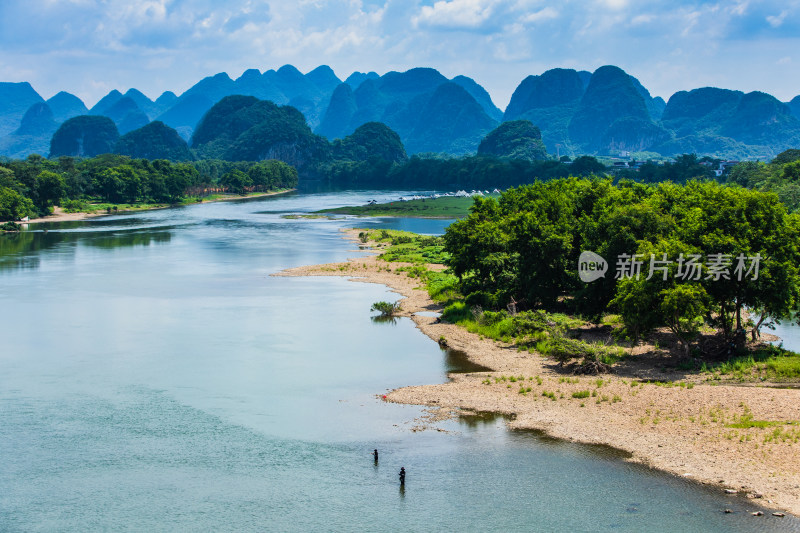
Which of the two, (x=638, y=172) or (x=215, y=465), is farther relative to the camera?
(x=638, y=172)

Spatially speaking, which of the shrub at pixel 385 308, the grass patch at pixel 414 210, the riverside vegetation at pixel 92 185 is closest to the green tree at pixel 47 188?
the riverside vegetation at pixel 92 185

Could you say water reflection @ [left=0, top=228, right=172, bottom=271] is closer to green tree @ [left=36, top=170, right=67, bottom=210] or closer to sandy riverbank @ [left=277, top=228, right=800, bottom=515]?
green tree @ [left=36, top=170, right=67, bottom=210]

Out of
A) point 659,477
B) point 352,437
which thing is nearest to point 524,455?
point 659,477

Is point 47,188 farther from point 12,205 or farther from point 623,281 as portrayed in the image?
point 623,281

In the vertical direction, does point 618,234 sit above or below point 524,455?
above

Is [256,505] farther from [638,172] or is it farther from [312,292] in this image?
[638,172]

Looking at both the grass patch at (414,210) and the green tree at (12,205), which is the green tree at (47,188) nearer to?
the green tree at (12,205)

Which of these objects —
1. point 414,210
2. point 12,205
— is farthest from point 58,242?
point 414,210
